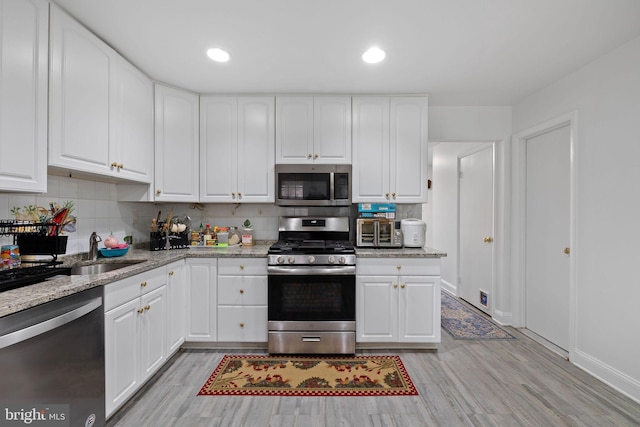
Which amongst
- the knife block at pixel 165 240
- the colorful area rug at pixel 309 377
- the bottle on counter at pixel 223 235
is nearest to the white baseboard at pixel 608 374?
the colorful area rug at pixel 309 377

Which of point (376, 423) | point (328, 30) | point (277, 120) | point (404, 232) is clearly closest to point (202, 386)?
point (376, 423)

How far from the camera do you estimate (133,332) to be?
6.15ft

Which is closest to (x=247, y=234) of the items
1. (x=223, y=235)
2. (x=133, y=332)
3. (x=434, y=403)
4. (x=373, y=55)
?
(x=223, y=235)

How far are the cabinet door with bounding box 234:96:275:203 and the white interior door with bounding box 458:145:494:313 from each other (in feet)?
8.64

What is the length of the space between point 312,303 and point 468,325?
76.7 inches

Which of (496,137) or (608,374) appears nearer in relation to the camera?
(608,374)

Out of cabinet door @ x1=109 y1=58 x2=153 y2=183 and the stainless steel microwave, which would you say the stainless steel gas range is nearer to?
the stainless steel microwave

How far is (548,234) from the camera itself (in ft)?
9.27

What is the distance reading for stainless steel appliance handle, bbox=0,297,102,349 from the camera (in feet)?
3.69

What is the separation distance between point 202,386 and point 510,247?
3386 mm

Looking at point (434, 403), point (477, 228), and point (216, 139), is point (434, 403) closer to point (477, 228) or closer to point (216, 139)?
point (477, 228)

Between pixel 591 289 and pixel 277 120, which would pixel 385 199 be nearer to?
pixel 277 120

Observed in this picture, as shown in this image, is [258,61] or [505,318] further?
[505,318]

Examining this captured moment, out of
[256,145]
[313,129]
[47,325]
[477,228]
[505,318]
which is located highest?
[313,129]
